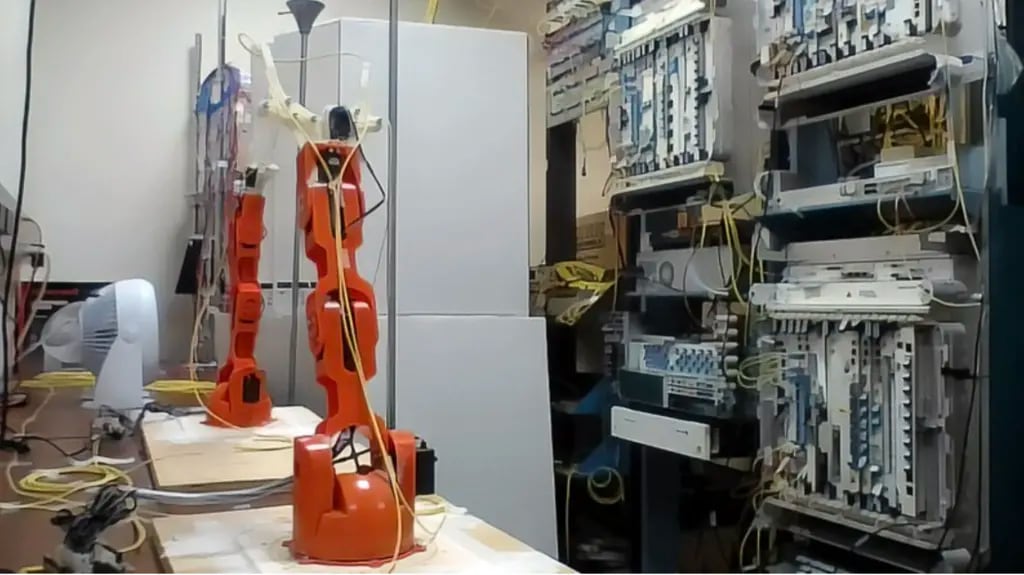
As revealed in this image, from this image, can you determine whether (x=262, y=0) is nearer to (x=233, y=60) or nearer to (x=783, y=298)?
(x=233, y=60)

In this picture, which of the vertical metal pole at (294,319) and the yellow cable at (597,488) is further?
the yellow cable at (597,488)

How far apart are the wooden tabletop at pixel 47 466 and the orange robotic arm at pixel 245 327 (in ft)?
0.71

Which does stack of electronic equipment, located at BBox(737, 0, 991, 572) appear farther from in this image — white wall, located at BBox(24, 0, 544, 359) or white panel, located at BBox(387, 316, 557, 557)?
white wall, located at BBox(24, 0, 544, 359)

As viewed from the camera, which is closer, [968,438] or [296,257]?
[968,438]

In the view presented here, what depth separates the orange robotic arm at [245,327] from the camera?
207 cm

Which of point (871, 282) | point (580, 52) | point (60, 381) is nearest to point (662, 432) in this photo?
point (871, 282)

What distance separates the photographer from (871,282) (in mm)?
2074

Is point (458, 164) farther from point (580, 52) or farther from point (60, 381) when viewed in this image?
point (60, 381)

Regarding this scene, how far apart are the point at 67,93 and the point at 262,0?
2.73 feet

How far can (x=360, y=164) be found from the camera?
1.33 m

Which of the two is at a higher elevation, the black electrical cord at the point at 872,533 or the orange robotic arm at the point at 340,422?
the orange robotic arm at the point at 340,422

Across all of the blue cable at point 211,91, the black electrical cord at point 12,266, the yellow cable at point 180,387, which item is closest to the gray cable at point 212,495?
the black electrical cord at point 12,266

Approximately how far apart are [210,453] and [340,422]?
65cm

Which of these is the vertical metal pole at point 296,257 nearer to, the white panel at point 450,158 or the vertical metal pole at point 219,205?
the white panel at point 450,158
